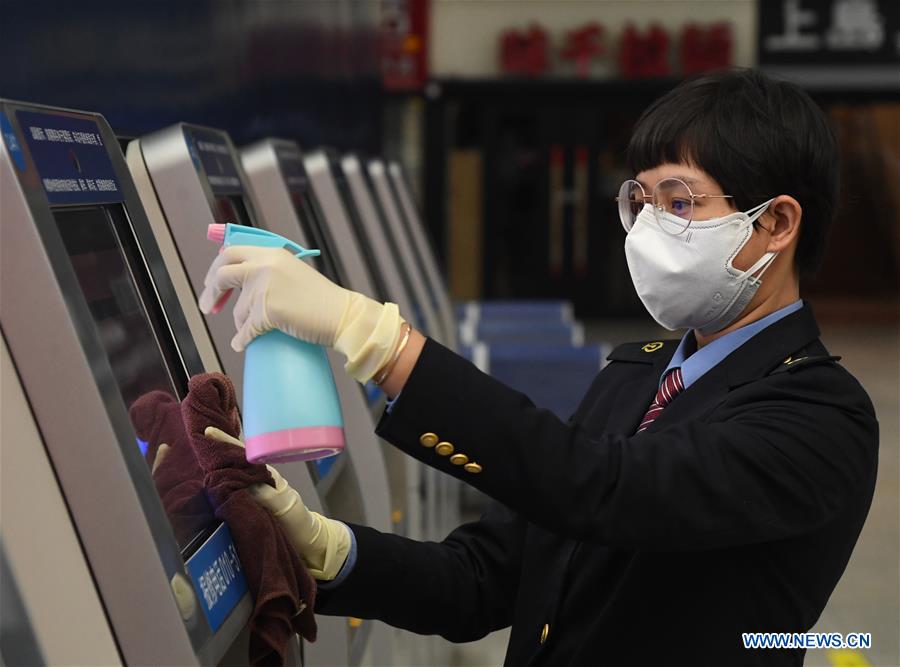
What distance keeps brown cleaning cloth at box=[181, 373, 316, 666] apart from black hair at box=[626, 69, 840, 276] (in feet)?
2.08

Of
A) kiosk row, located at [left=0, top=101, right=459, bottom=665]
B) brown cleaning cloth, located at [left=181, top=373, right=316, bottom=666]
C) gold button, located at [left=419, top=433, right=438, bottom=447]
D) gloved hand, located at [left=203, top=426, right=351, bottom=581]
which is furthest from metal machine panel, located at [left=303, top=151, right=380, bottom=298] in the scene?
gold button, located at [left=419, top=433, right=438, bottom=447]

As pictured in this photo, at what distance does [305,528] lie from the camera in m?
1.54

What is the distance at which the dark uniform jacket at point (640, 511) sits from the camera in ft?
4.27

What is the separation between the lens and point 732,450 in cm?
140

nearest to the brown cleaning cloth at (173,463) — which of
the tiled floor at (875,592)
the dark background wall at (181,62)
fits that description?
the dark background wall at (181,62)

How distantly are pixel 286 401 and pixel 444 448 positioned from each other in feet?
0.56

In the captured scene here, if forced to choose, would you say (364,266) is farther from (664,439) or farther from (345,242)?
(664,439)

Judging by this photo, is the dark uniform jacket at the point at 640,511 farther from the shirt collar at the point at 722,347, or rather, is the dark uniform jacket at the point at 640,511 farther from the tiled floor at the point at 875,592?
the tiled floor at the point at 875,592

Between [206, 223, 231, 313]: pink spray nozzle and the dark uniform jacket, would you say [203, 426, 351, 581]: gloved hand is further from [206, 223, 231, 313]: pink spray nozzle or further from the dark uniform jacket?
[206, 223, 231, 313]: pink spray nozzle

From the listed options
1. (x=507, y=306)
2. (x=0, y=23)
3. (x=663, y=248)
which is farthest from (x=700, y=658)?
(x=507, y=306)

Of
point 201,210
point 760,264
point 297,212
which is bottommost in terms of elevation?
point 297,212

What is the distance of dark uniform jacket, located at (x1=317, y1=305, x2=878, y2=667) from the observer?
1301 mm

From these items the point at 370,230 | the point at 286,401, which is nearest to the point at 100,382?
the point at 286,401

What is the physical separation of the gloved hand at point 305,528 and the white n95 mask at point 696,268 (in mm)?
519
